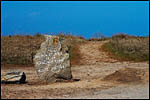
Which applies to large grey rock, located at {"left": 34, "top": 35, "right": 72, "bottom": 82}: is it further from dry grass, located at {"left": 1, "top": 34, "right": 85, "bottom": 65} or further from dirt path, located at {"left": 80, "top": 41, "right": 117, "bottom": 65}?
dirt path, located at {"left": 80, "top": 41, "right": 117, "bottom": 65}

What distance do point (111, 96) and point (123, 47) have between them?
16.5 metres

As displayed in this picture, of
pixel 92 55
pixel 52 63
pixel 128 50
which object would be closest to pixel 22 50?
pixel 92 55

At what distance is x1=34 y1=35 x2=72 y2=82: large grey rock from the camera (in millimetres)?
13812

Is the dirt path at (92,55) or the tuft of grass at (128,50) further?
Result: the tuft of grass at (128,50)

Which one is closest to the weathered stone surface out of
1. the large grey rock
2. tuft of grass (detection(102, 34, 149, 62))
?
the large grey rock

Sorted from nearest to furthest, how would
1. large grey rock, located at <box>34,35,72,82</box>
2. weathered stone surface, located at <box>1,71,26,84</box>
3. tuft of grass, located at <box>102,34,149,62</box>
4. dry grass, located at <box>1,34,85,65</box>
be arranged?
weathered stone surface, located at <box>1,71,26,84</box> < large grey rock, located at <box>34,35,72,82</box> < dry grass, located at <box>1,34,85,65</box> < tuft of grass, located at <box>102,34,149,62</box>

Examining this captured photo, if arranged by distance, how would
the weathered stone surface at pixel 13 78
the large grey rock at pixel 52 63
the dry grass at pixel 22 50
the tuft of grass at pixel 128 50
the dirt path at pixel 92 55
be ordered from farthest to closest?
the tuft of grass at pixel 128 50 → the dirt path at pixel 92 55 → the dry grass at pixel 22 50 → the large grey rock at pixel 52 63 → the weathered stone surface at pixel 13 78

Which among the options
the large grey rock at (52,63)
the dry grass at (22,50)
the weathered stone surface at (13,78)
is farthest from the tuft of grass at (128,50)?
the weathered stone surface at (13,78)

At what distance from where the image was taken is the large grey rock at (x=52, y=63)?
13.8 metres

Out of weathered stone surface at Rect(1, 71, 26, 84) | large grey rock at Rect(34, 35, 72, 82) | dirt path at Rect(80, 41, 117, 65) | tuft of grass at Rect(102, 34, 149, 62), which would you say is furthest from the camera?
tuft of grass at Rect(102, 34, 149, 62)

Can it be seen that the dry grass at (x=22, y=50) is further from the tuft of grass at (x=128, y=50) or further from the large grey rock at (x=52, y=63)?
the large grey rock at (x=52, y=63)

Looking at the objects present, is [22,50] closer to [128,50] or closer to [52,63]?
[128,50]

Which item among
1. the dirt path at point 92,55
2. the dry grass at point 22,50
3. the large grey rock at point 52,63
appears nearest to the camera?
the large grey rock at point 52,63

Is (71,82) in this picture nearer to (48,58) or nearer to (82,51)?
(48,58)
